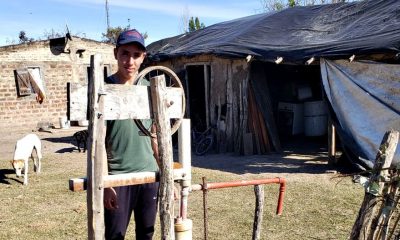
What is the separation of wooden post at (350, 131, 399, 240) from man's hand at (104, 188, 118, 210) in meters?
1.62

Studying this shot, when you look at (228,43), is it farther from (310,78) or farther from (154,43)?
(154,43)

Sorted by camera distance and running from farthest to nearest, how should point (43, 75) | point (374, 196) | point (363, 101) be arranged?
1. point (43, 75)
2. point (363, 101)
3. point (374, 196)

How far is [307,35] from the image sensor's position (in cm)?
1089

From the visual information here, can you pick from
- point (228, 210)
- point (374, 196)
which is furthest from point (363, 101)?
point (374, 196)

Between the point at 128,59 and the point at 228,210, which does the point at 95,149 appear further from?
the point at 228,210

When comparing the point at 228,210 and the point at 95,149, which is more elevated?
the point at 95,149

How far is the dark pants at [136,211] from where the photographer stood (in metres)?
3.20

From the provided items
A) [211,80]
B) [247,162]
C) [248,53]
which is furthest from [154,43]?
[247,162]

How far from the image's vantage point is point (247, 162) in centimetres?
1014

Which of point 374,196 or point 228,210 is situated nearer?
point 374,196

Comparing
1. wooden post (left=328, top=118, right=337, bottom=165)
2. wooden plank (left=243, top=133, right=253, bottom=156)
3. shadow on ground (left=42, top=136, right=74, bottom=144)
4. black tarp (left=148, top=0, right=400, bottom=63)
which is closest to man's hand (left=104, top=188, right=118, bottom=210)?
black tarp (left=148, top=0, right=400, bottom=63)

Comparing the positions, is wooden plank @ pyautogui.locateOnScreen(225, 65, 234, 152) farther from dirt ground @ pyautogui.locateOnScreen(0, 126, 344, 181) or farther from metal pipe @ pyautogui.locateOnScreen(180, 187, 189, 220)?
metal pipe @ pyautogui.locateOnScreen(180, 187, 189, 220)

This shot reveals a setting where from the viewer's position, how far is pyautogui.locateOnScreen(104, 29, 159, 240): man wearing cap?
3078mm

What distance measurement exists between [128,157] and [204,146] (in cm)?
865
